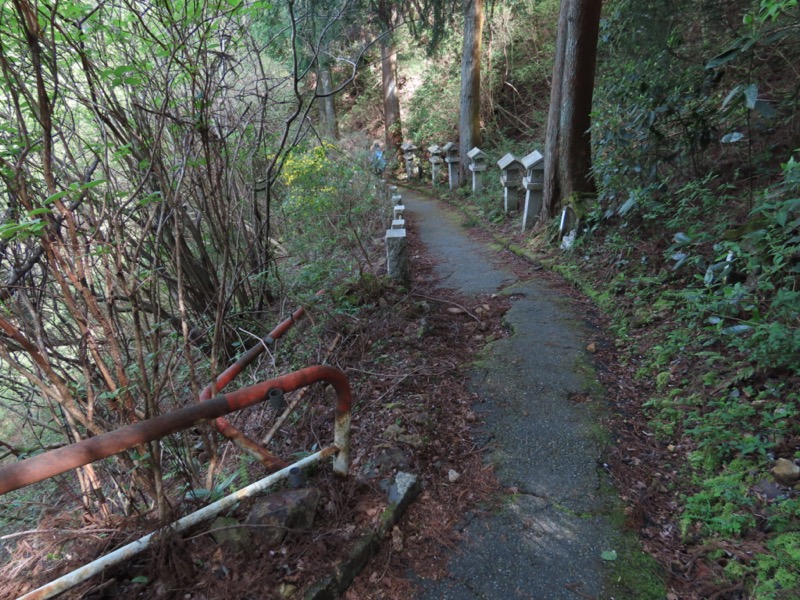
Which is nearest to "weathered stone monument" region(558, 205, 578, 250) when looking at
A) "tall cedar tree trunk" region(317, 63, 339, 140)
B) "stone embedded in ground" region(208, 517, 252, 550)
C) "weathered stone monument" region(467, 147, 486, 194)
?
"weathered stone monument" region(467, 147, 486, 194)

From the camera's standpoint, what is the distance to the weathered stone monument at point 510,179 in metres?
8.66

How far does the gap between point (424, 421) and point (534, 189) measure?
580 cm

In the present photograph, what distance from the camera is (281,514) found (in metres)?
1.98

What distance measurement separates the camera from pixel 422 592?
2086 millimetres

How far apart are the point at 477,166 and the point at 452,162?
6.35 ft

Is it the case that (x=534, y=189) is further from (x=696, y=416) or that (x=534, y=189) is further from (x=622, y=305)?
(x=696, y=416)

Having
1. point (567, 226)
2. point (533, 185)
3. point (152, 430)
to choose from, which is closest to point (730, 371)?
point (152, 430)

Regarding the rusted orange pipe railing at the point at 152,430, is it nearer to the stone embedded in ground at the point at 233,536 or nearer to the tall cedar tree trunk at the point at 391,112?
the stone embedded in ground at the point at 233,536

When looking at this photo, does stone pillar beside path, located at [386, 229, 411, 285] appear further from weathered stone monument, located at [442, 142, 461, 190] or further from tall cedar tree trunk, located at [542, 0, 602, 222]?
weathered stone monument, located at [442, 142, 461, 190]

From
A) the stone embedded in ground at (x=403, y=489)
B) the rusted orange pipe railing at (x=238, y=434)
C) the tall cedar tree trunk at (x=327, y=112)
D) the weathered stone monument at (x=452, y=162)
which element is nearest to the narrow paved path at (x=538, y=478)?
the stone embedded in ground at (x=403, y=489)

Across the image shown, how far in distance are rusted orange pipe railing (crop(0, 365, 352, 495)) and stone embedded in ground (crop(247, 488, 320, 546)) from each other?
0.35 metres

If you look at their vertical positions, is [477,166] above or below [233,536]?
above

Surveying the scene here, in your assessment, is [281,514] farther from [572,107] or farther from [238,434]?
[572,107]

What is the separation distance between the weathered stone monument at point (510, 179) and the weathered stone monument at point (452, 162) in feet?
14.1
